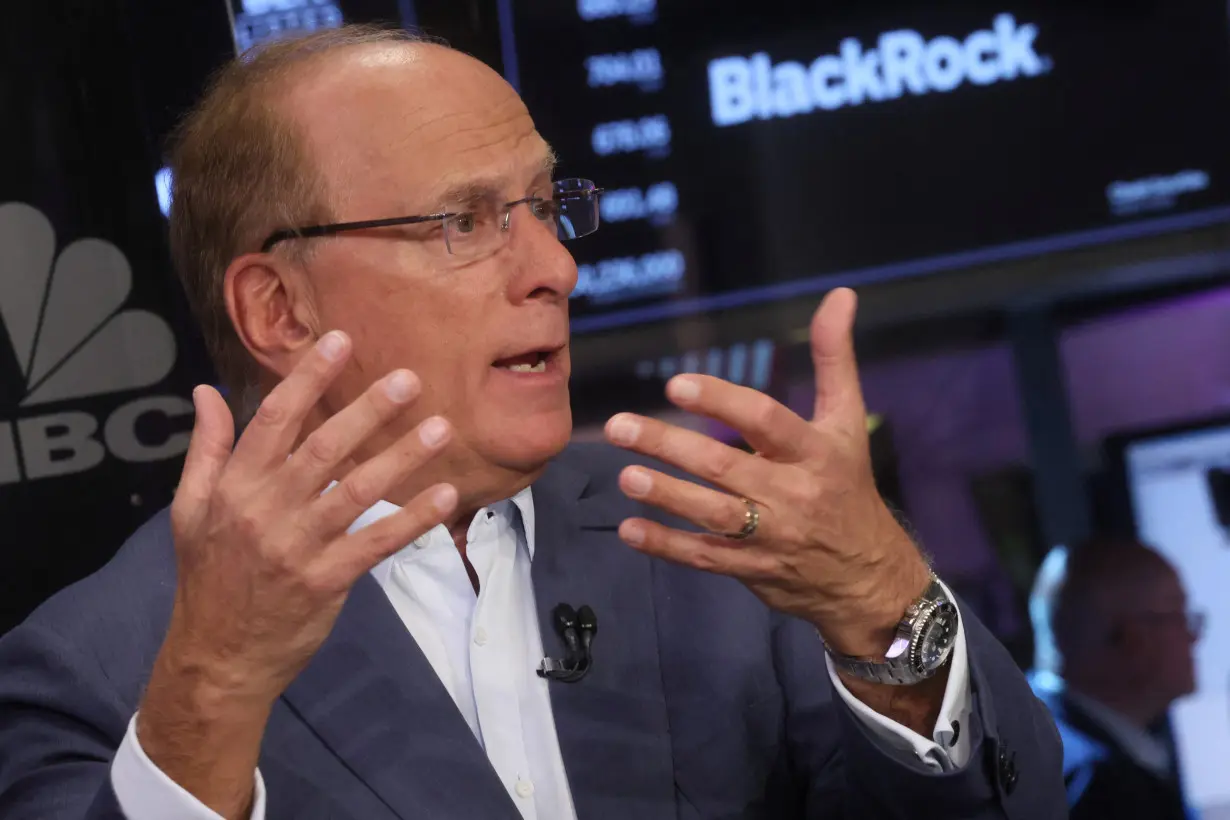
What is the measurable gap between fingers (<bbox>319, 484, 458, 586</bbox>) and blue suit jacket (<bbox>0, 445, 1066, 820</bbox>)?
36cm

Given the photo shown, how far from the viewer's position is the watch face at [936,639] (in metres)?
1.40

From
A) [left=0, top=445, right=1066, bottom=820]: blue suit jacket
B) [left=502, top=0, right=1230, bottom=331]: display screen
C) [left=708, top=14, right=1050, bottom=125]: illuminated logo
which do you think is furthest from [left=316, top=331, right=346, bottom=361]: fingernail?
[left=708, top=14, right=1050, bottom=125]: illuminated logo

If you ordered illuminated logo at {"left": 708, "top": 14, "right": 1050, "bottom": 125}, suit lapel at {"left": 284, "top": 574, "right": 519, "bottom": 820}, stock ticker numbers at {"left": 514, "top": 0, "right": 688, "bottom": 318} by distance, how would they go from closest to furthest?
1. suit lapel at {"left": 284, "top": 574, "right": 519, "bottom": 820}
2. stock ticker numbers at {"left": 514, "top": 0, "right": 688, "bottom": 318}
3. illuminated logo at {"left": 708, "top": 14, "right": 1050, "bottom": 125}

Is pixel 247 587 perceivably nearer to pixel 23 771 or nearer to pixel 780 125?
pixel 23 771

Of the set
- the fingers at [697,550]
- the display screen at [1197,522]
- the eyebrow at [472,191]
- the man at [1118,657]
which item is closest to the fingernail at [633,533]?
the fingers at [697,550]

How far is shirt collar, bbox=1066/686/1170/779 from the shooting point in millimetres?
3004

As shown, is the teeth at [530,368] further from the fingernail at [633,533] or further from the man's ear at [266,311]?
the fingernail at [633,533]

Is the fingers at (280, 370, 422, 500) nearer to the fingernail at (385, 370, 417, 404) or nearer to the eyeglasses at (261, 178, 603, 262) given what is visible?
the fingernail at (385, 370, 417, 404)

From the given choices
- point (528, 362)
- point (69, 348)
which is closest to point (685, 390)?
point (528, 362)

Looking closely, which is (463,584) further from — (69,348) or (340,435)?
(69,348)

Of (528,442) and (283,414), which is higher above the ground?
Result: (283,414)

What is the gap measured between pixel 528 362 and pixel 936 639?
2.12 feet

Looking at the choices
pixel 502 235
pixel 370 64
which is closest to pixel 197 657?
pixel 502 235

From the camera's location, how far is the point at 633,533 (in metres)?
1.27
